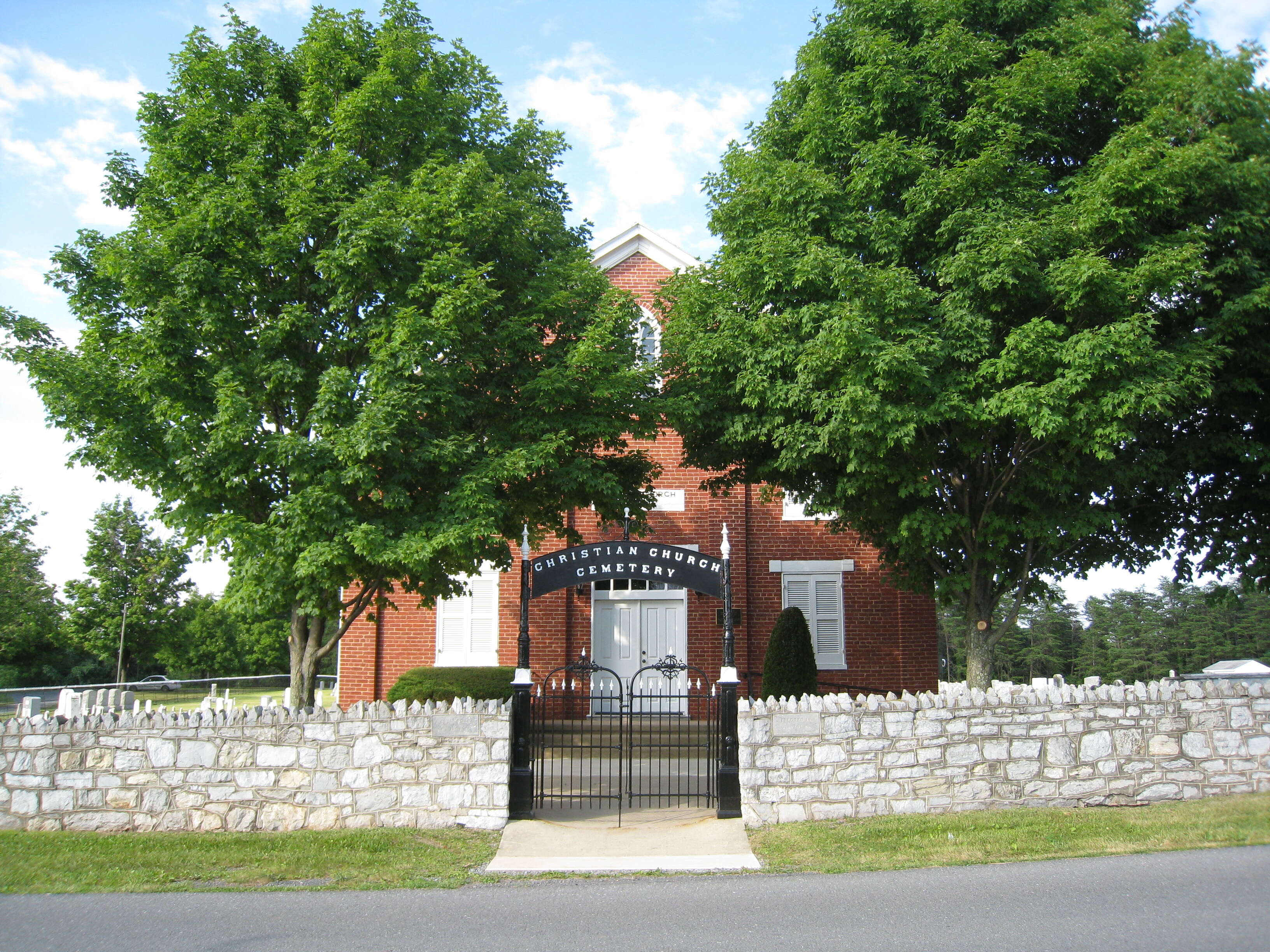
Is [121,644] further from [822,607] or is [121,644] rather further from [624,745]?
[822,607]

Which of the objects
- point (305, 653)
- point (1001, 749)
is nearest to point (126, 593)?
point (305, 653)

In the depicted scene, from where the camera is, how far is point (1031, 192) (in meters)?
10.2

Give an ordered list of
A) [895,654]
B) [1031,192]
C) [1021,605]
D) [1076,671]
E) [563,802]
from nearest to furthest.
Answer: [563,802], [1031,192], [1021,605], [895,654], [1076,671]

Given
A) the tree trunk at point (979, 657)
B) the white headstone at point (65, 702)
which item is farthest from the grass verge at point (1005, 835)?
the white headstone at point (65, 702)

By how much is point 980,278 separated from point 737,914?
23.4ft

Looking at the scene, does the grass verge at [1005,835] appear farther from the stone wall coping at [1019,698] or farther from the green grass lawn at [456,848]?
the stone wall coping at [1019,698]

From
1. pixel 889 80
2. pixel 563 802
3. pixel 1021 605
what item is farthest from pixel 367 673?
pixel 889 80

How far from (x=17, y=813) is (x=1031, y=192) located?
12.6 m

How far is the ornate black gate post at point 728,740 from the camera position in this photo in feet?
28.5

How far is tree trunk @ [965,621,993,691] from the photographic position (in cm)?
1123

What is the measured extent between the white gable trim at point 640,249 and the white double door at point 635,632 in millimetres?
6534

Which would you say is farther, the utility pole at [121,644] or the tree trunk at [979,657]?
the utility pole at [121,644]

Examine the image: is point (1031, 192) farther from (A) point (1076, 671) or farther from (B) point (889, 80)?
(A) point (1076, 671)

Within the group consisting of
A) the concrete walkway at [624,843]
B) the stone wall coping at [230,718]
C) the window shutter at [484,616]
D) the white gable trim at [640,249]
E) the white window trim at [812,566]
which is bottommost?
the concrete walkway at [624,843]
